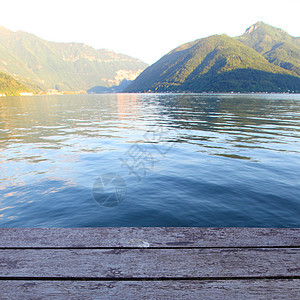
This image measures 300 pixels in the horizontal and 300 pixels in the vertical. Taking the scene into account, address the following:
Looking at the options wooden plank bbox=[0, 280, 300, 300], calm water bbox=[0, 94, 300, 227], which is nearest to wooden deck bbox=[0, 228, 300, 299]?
wooden plank bbox=[0, 280, 300, 300]

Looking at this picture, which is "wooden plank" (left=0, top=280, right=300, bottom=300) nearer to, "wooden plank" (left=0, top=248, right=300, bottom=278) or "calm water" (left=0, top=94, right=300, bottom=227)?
"wooden plank" (left=0, top=248, right=300, bottom=278)

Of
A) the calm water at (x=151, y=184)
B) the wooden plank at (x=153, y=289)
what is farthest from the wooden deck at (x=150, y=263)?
the calm water at (x=151, y=184)

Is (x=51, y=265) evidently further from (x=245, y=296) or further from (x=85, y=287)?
(x=245, y=296)

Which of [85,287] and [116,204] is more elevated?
[85,287]

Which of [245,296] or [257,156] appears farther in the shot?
[257,156]

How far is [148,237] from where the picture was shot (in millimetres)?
3594

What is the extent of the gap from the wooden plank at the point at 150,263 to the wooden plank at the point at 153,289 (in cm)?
10

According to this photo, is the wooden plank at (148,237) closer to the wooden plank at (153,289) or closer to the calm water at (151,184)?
the wooden plank at (153,289)

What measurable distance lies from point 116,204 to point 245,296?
5.84m

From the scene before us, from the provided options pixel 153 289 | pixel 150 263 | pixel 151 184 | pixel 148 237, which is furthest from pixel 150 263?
pixel 151 184

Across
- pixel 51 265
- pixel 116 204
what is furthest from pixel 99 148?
pixel 51 265

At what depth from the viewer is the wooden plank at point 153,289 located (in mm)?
2488

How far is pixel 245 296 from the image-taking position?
98.3 inches

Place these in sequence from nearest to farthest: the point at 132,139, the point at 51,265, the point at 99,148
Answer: the point at 51,265 → the point at 99,148 → the point at 132,139
